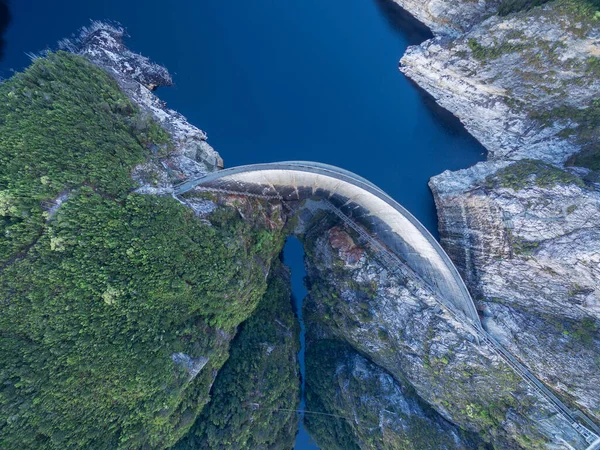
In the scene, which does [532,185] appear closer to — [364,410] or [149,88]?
[364,410]

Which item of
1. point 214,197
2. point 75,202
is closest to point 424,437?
point 214,197

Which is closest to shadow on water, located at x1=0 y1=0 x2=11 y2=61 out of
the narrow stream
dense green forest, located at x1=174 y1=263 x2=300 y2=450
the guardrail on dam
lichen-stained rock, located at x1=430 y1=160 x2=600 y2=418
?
the guardrail on dam

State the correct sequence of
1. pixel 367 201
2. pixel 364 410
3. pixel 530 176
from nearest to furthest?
pixel 530 176 < pixel 367 201 < pixel 364 410

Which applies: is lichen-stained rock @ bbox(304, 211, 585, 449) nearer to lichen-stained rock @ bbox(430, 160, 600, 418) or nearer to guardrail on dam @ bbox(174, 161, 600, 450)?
guardrail on dam @ bbox(174, 161, 600, 450)

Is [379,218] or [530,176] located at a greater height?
[530,176]

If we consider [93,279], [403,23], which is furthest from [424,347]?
[403,23]

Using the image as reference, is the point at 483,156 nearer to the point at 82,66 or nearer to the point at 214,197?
the point at 214,197
